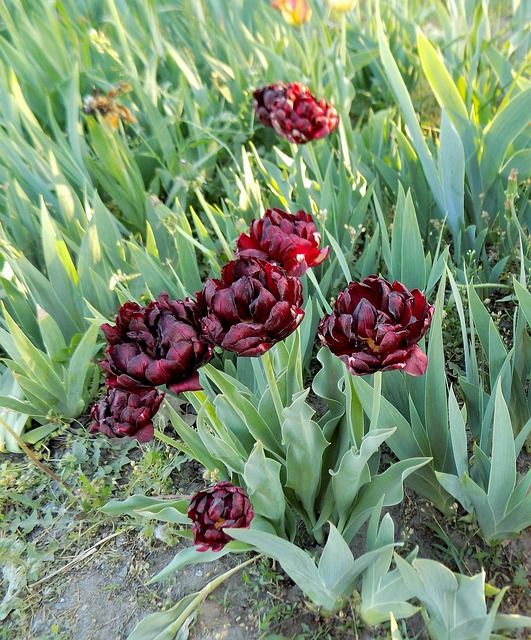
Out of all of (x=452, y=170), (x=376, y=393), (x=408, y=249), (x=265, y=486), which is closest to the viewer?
(x=376, y=393)

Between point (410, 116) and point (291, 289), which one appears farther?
point (410, 116)

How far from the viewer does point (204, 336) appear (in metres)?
0.83

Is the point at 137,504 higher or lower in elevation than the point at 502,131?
lower

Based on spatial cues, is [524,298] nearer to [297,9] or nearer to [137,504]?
[137,504]

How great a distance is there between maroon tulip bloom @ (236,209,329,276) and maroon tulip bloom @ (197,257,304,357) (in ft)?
0.41

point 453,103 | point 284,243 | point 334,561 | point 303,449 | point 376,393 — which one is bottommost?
point 334,561

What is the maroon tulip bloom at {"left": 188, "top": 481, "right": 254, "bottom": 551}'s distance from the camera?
3.03 ft

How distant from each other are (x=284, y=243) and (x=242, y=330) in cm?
22

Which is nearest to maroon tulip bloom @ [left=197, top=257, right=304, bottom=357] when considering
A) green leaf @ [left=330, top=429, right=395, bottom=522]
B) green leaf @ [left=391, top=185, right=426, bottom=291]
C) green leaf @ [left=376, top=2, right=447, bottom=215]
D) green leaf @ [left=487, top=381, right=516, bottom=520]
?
green leaf @ [left=330, top=429, right=395, bottom=522]

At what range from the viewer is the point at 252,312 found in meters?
0.79

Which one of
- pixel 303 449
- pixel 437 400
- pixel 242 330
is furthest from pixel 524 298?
pixel 242 330

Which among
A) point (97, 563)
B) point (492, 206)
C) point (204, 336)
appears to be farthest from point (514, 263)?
point (97, 563)

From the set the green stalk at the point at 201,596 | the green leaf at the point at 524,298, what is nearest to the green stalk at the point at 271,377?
the green stalk at the point at 201,596

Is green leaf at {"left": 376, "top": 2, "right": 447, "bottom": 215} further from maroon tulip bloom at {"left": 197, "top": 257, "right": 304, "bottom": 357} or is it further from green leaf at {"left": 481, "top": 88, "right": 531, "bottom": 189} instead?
maroon tulip bloom at {"left": 197, "top": 257, "right": 304, "bottom": 357}
